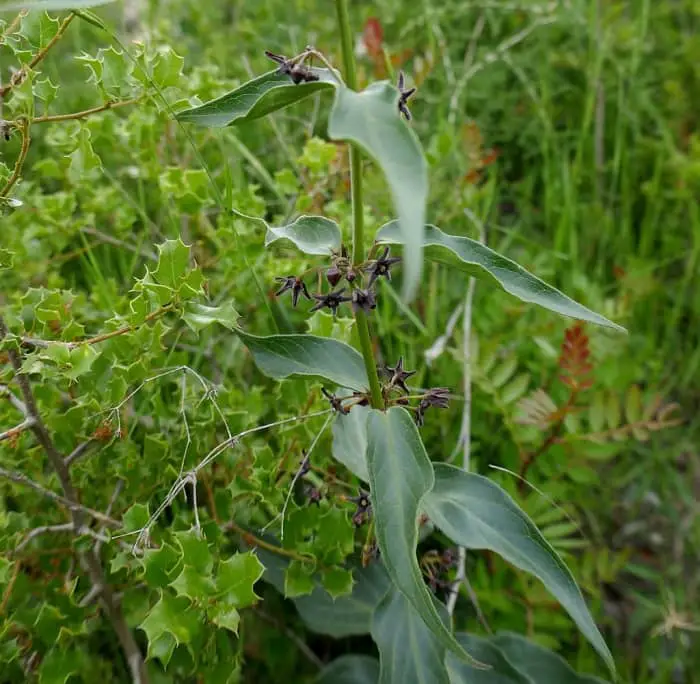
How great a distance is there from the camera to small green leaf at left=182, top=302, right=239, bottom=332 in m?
0.80

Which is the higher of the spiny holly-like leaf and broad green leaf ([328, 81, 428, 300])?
broad green leaf ([328, 81, 428, 300])

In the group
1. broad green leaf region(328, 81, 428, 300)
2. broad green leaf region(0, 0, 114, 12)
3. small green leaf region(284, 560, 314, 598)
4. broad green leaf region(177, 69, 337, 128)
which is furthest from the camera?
small green leaf region(284, 560, 314, 598)

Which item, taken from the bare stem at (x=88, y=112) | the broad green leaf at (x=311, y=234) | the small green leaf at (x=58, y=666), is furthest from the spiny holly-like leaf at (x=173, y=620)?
the bare stem at (x=88, y=112)

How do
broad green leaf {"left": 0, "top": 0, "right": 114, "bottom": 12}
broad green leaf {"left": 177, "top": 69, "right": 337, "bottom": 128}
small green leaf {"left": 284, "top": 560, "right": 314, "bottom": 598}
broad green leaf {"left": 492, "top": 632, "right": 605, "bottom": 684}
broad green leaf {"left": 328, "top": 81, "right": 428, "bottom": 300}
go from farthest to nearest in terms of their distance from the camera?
broad green leaf {"left": 492, "top": 632, "right": 605, "bottom": 684} < small green leaf {"left": 284, "top": 560, "right": 314, "bottom": 598} < broad green leaf {"left": 177, "top": 69, "right": 337, "bottom": 128} < broad green leaf {"left": 0, "top": 0, "right": 114, "bottom": 12} < broad green leaf {"left": 328, "top": 81, "right": 428, "bottom": 300}

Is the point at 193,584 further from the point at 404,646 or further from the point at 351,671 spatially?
the point at 351,671

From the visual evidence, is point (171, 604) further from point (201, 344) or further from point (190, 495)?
point (201, 344)

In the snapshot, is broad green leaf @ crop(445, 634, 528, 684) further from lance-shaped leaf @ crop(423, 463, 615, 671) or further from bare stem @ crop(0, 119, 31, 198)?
bare stem @ crop(0, 119, 31, 198)

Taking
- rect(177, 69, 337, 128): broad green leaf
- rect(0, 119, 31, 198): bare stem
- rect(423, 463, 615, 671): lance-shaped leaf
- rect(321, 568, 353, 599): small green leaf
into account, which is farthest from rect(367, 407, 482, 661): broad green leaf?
rect(0, 119, 31, 198): bare stem

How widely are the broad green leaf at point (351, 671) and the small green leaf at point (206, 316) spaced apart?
57cm

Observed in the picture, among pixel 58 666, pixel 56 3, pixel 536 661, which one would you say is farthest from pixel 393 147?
pixel 536 661

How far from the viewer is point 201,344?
4.03ft

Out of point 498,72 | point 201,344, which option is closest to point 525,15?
point 498,72

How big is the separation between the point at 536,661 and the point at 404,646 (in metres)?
0.28

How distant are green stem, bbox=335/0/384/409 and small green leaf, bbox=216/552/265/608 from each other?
0.74 ft
